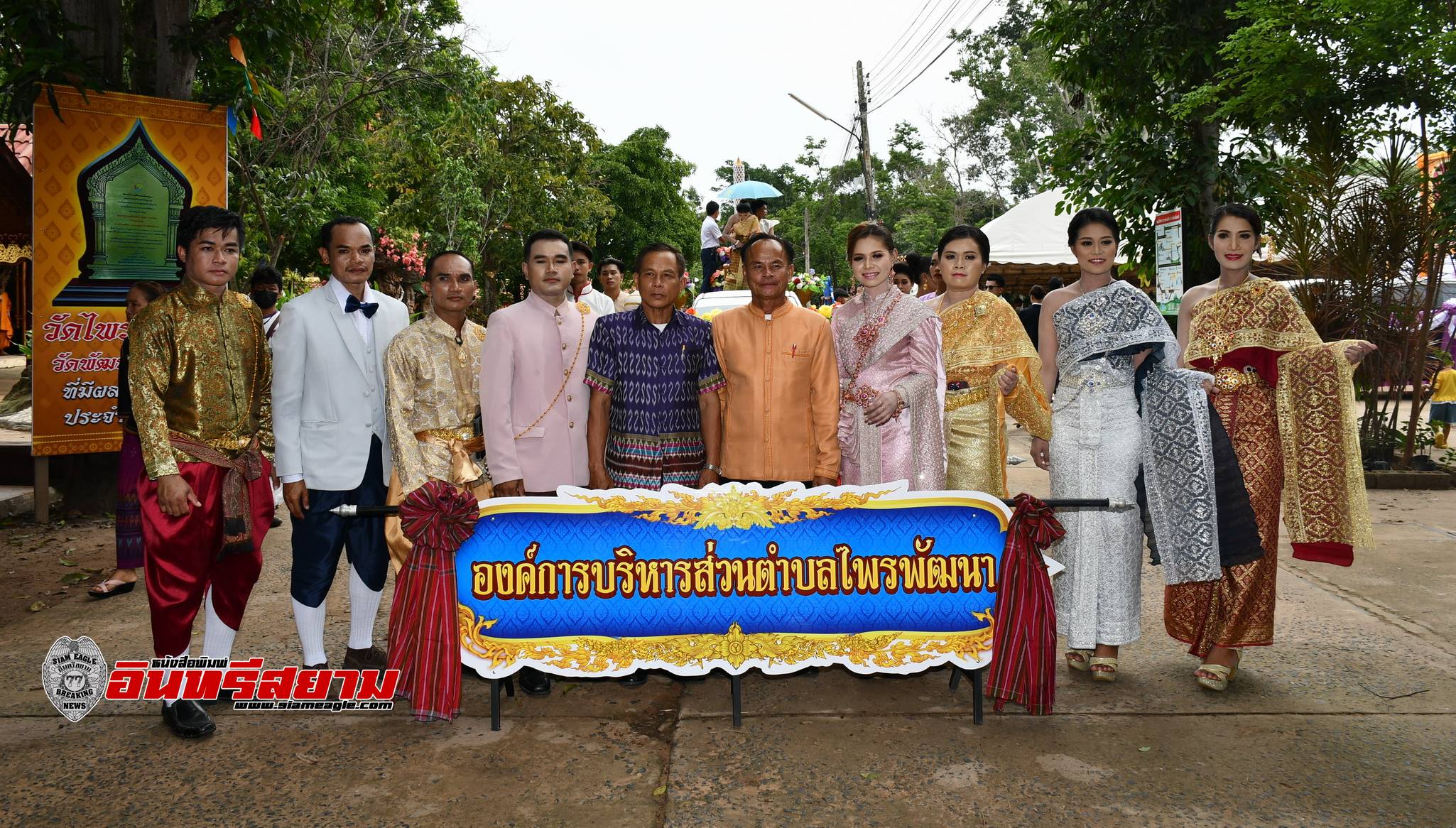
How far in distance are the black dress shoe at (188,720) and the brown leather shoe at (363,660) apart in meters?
0.70

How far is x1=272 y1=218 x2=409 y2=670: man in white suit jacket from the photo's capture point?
398 cm

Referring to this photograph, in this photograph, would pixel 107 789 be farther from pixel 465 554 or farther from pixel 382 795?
pixel 465 554

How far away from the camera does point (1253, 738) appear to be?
3537 millimetres

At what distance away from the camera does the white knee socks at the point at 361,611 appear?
425cm

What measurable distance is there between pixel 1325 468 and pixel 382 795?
12.7 ft

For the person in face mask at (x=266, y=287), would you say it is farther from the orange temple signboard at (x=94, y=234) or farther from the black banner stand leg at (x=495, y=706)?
the black banner stand leg at (x=495, y=706)

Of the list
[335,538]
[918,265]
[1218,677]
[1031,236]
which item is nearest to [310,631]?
[335,538]

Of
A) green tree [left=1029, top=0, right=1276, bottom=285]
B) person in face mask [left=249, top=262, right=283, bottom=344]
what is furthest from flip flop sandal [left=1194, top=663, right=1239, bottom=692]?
green tree [left=1029, top=0, right=1276, bottom=285]

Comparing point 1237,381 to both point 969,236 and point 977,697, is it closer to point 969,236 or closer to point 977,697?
point 969,236

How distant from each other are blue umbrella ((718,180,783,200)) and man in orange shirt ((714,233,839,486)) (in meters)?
6.99

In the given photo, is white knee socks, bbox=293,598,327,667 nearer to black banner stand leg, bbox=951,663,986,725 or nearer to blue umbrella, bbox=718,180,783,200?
black banner stand leg, bbox=951,663,986,725

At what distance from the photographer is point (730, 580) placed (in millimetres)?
3562

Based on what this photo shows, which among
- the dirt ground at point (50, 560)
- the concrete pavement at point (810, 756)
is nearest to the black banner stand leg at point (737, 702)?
the concrete pavement at point (810, 756)

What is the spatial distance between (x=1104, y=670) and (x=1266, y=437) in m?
1.21
